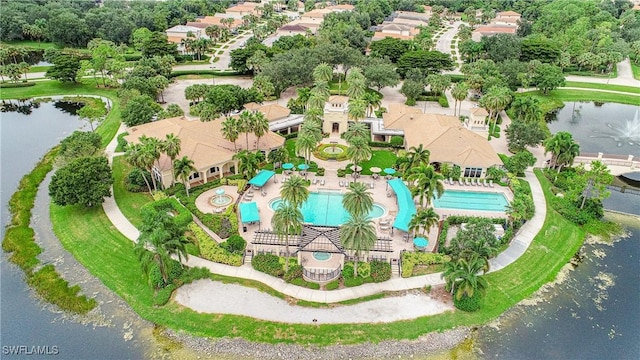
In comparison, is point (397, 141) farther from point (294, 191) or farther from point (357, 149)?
point (294, 191)

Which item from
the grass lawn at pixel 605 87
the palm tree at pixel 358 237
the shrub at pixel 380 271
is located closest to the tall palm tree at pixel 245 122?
the palm tree at pixel 358 237

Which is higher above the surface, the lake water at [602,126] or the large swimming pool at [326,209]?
the lake water at [602,126]

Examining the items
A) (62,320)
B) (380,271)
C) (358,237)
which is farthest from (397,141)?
(62,320)

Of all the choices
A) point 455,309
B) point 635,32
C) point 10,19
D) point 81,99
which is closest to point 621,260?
point 455,309

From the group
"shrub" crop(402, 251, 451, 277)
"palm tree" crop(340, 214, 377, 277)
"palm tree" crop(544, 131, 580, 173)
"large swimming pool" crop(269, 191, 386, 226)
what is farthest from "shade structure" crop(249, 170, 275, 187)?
"palm tree" crop(544, 131, 580, 173)

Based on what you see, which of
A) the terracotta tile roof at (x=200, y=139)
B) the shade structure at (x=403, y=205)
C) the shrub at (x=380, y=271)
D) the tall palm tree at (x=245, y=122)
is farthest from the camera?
the tall palm tree at (x=245, y=122)

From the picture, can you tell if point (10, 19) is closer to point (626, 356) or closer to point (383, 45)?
point (383, 45)

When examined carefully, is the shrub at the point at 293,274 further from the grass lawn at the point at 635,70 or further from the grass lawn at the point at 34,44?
the grass lawn at the point at 34,44
